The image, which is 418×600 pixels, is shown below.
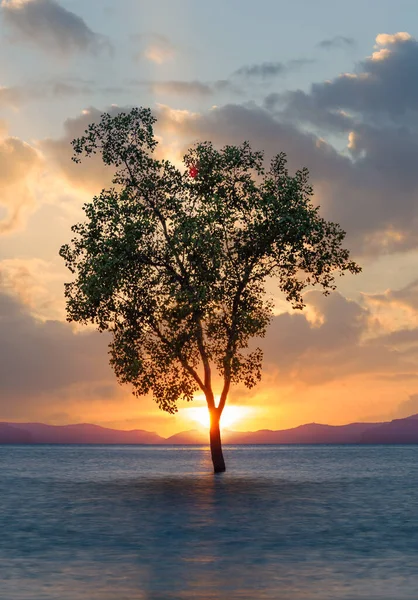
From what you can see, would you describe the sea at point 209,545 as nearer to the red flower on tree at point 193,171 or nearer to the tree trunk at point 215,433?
the tree trunk at point 215,433

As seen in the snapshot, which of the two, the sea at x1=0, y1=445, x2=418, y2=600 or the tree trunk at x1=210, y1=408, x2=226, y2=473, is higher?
the tree trunk at x1=210, y1=408, x2=226, y2=473

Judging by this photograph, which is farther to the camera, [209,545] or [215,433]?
[215,433]

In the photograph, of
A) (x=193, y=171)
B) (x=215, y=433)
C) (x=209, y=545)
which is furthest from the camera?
(x=215, y=433)

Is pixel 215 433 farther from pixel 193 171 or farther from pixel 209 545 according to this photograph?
pixel 209 545

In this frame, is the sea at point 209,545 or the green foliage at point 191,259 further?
the green foliage at point 191,259

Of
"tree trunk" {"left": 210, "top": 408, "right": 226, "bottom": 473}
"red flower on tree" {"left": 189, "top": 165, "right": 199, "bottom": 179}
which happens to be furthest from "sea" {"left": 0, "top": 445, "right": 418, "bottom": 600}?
"red flower on tree" {"left": 189, "top": 165, "right": 199, "bottom": 179}

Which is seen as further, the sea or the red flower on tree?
the red flower on tree

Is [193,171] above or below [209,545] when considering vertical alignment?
above

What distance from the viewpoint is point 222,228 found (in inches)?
2272

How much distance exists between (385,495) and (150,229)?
22.0 meters

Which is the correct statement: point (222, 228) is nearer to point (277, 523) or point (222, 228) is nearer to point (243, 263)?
point (243, 263)

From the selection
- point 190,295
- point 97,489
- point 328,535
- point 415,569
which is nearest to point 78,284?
point 190,295

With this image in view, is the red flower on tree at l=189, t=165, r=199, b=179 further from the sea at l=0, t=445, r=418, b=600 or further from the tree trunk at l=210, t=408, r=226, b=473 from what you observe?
the sea at l=0, t=445, r=418, b=600

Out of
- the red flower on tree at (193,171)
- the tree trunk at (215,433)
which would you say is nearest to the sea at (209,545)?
the tree trunk at (215,433)
